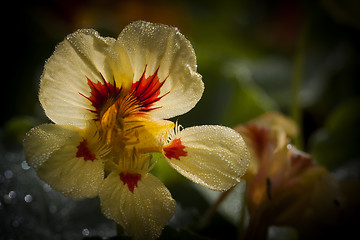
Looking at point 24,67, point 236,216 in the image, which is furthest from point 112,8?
point 236,216

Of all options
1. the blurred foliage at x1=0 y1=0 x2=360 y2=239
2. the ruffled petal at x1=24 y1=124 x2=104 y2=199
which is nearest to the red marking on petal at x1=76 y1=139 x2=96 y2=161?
the ruffled petal at x1=24 y1=124 x2=104 y2=199

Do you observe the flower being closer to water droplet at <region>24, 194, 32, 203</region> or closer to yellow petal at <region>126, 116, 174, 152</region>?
yellow petal at <region>126, 116, 174, 152</region>

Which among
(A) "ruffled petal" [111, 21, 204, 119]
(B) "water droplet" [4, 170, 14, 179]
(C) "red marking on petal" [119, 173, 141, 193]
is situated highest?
(A) "ruffled petal" [111, 21, 204, 119]

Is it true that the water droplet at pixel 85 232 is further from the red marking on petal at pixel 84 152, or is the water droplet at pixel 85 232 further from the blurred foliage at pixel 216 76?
the red marking on petal at pixel 84 152

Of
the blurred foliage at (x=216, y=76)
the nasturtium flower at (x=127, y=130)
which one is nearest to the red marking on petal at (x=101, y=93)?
the nasturtium flower at (x=127, y=130)

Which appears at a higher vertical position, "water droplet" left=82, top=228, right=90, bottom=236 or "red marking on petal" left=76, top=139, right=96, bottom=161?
"red marking on petal" left=76, top=139, right=96, bottom=161

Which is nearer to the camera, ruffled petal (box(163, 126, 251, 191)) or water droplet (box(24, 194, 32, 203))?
ruffled petal (box(163, 126, 251, 191))

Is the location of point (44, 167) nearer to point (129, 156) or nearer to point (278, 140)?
point (129, 156)
